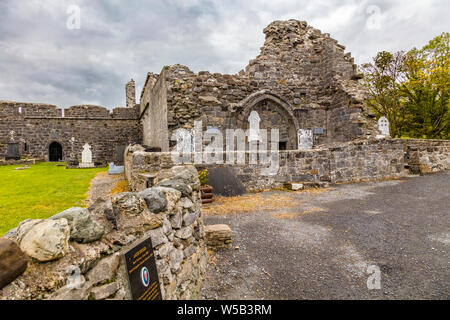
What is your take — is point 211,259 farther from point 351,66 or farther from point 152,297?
point 351,66

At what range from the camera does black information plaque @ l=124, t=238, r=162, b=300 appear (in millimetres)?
1708

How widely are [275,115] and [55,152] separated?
21.4 meters

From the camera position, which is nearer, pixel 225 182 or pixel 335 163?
pixel 225 182

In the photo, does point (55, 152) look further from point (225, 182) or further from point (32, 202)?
point (225, 182)

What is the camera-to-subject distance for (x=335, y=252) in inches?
149

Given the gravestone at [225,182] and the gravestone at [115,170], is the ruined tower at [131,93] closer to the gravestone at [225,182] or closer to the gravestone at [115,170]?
the gravestone at [115,170]

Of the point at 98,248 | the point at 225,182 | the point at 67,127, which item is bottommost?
the point at 225,182

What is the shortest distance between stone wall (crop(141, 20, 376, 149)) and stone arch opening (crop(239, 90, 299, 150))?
52mm

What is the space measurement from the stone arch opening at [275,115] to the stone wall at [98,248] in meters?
10.3

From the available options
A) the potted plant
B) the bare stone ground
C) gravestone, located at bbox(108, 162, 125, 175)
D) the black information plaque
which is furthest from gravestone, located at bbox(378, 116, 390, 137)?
gravestone, located at bbox(108, 162, 125, 175)

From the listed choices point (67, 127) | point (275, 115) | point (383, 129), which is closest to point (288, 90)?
point (275, 115)

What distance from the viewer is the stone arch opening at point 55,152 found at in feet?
74.6

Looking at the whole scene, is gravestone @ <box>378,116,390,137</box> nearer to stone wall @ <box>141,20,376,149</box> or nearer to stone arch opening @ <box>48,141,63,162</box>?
stone wall @ <box>141,20,376,149</box>

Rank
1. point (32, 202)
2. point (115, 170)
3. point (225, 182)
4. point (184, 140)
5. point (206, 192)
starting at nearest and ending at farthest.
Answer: point (32, 202) → point (206, 192) → point (225, 182) → point (184, 140) → point (115, 170)
